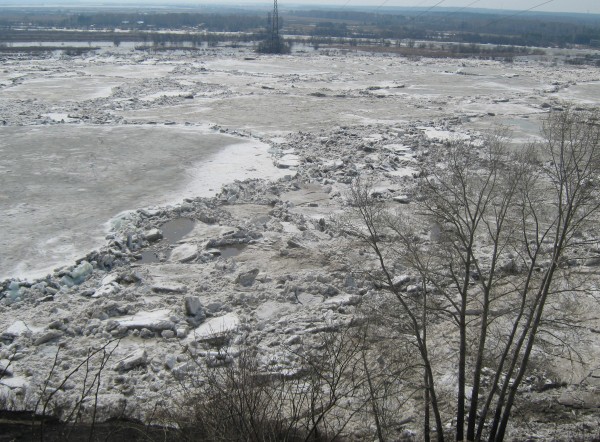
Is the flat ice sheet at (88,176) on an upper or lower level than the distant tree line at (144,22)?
lower

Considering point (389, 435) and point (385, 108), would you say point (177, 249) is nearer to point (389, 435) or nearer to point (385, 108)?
point (389, 435)

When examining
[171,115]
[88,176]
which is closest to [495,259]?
[88,176]

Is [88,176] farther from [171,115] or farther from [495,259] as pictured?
[495,259]

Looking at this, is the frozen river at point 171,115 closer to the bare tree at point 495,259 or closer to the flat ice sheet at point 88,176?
the flat ice sheet at point 88,176

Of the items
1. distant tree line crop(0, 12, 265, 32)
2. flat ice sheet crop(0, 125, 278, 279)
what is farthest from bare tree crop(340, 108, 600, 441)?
distant tree line crop(0, 12, 265, 32)

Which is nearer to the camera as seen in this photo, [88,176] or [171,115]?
[88,176]

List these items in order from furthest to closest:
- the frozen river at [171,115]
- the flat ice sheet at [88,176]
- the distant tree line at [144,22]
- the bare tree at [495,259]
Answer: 1. the distant tree line at [144,22]
2. the frozen river at [171,115]
3. the flat ice sheet at [88,176]
4. the bare tree at [495,259]

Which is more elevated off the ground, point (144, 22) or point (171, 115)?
point (144, 22)

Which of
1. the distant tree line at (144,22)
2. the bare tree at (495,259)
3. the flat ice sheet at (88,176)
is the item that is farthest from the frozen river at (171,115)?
the distant tree line at (144,22)

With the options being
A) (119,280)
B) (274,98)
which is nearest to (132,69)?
(274,98)
